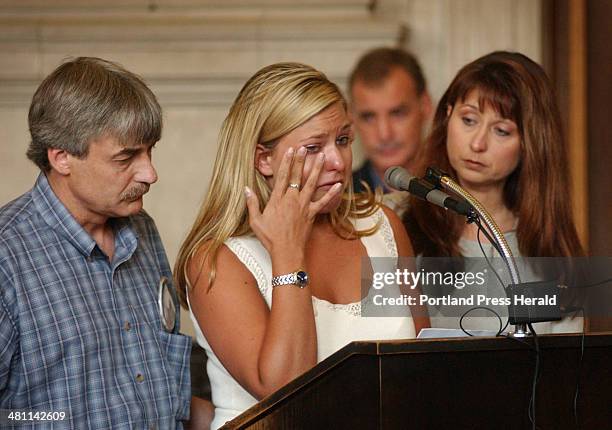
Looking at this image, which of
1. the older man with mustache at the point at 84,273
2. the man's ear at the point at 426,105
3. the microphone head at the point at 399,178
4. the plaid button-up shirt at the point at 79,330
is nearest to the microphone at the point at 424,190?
the microphone head at the point at 399,178

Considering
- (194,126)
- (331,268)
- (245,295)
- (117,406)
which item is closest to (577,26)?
(194,126)

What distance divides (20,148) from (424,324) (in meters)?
2.42

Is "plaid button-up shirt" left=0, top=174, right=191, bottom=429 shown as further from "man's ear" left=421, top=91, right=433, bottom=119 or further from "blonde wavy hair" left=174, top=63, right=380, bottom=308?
"man's ear" left=421, top=91, right=433, bottom=119

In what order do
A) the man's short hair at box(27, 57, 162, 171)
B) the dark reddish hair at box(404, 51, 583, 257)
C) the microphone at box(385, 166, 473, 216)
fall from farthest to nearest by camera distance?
the dark reddish hair at box(404, 51, 583, 257), the man's short hair at box(27, 57, 162, 171), the microphone at box(385, 166, 473, 216)

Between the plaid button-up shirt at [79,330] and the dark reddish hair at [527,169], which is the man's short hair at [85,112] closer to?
the plaid button-up shirt at [79,330]

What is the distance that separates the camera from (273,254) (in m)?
2.37

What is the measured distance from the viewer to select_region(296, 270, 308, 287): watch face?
2.35 meters

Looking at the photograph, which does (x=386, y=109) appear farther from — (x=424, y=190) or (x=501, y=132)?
(x=424, y=190)

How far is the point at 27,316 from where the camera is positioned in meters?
2.15

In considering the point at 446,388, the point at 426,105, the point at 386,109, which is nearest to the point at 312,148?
the point at 446,388

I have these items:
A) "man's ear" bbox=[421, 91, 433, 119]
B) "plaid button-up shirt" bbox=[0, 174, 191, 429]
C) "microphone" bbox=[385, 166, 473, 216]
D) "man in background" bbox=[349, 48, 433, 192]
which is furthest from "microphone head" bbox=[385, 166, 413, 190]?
"man's ear" bbox=[421, 91, 433, 119]

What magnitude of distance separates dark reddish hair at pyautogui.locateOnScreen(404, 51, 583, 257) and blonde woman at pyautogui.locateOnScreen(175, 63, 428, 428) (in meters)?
0.33

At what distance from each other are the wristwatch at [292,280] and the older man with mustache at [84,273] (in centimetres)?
30

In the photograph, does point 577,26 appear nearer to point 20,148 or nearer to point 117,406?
point 20,148
